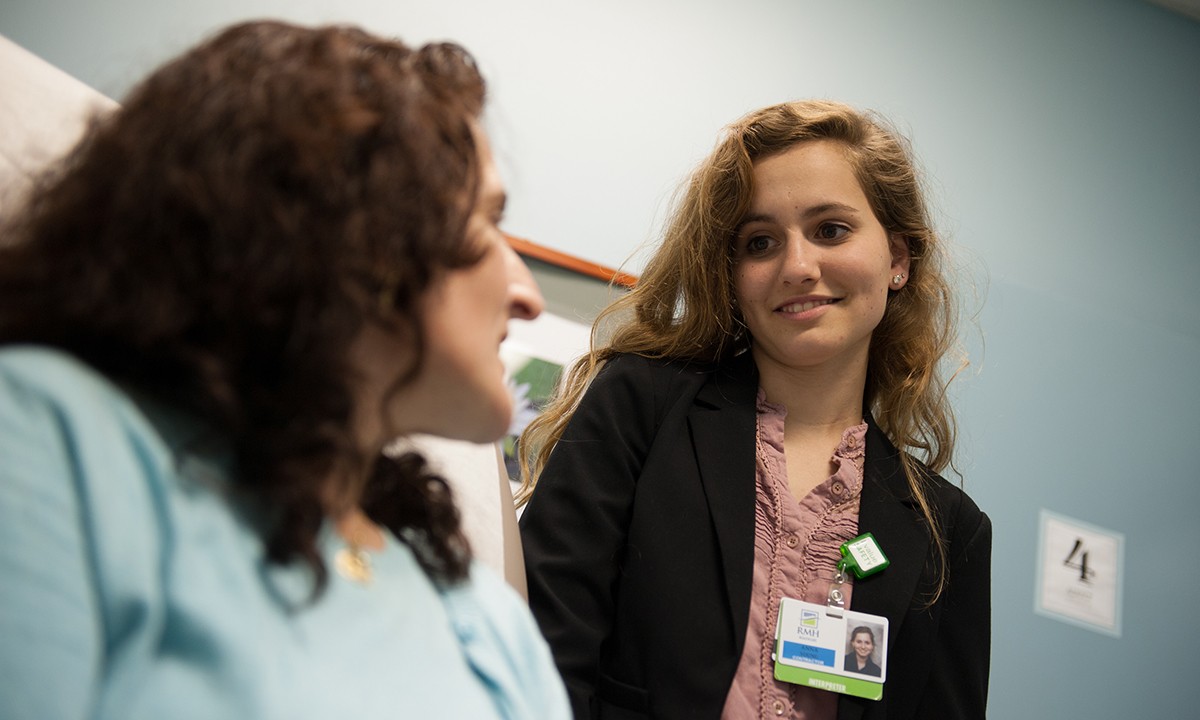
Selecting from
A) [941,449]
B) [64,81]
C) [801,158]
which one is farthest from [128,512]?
[941,449]

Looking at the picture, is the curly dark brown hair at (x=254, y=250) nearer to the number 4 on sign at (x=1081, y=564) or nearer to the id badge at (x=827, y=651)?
the id badge at (x=827, y=651)

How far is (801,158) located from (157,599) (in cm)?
119

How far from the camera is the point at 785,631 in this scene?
114 centimetres

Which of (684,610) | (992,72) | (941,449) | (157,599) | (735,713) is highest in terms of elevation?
(992,72)

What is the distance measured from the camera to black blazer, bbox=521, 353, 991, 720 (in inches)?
43.9

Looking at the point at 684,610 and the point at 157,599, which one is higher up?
the point at 157,599

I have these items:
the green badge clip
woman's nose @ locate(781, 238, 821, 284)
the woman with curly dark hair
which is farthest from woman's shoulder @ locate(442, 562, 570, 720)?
woman's nose @ locate(781, 238, 821, 284)

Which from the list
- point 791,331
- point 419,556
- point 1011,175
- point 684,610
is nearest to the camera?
point 419,556

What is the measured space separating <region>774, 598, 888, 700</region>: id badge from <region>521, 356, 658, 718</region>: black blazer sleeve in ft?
0.73

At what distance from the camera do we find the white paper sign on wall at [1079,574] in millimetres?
2170

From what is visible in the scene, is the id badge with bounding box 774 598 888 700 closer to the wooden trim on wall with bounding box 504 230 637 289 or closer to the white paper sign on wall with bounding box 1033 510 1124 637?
the wooden trim on wall with bounding box 504 230 637 289

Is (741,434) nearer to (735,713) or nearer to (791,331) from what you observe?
(791,331)

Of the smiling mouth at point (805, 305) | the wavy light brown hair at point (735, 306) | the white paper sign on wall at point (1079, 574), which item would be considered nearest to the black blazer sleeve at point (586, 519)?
the wavy light brown hair at point (735, 306)

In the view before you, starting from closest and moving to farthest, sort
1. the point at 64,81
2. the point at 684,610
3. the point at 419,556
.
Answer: the point at 419,556 < the point at 64,81 < the point at 684,610
